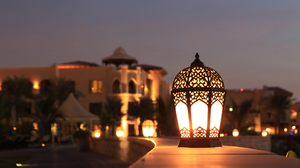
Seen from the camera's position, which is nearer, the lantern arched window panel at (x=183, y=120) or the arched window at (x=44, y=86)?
the lantern arched window panel at (x=183, y=120)

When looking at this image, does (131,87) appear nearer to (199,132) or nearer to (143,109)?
(143,109)

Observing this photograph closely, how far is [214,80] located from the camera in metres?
8.29

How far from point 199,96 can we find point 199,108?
21 centimetres

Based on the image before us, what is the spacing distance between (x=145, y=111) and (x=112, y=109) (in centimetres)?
511

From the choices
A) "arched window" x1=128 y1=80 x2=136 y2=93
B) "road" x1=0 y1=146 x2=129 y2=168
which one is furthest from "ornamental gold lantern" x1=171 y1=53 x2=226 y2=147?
"arched window" x1=128 y1=80 x2=136 y2=93

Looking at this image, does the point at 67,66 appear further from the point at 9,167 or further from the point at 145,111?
the point at 9,167

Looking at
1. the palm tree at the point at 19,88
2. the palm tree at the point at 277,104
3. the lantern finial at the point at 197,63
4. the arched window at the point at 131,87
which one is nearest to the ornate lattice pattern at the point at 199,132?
the lantern finial at the point at 197,63

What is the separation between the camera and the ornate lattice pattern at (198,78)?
26.8 ft

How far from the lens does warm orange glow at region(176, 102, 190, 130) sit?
8.09 m

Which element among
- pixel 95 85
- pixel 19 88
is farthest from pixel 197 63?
pixel 95 85

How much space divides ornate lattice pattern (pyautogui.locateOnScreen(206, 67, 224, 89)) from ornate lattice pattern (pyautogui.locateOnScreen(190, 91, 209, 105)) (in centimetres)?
24

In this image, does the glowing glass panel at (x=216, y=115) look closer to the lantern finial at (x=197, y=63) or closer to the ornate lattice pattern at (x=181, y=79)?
the ornate lattice pattern at (x=181, y=79)

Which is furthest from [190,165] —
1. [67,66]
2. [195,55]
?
[67,66]

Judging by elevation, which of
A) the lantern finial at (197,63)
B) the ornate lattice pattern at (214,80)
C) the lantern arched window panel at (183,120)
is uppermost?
the lantern finial at (197,63)
